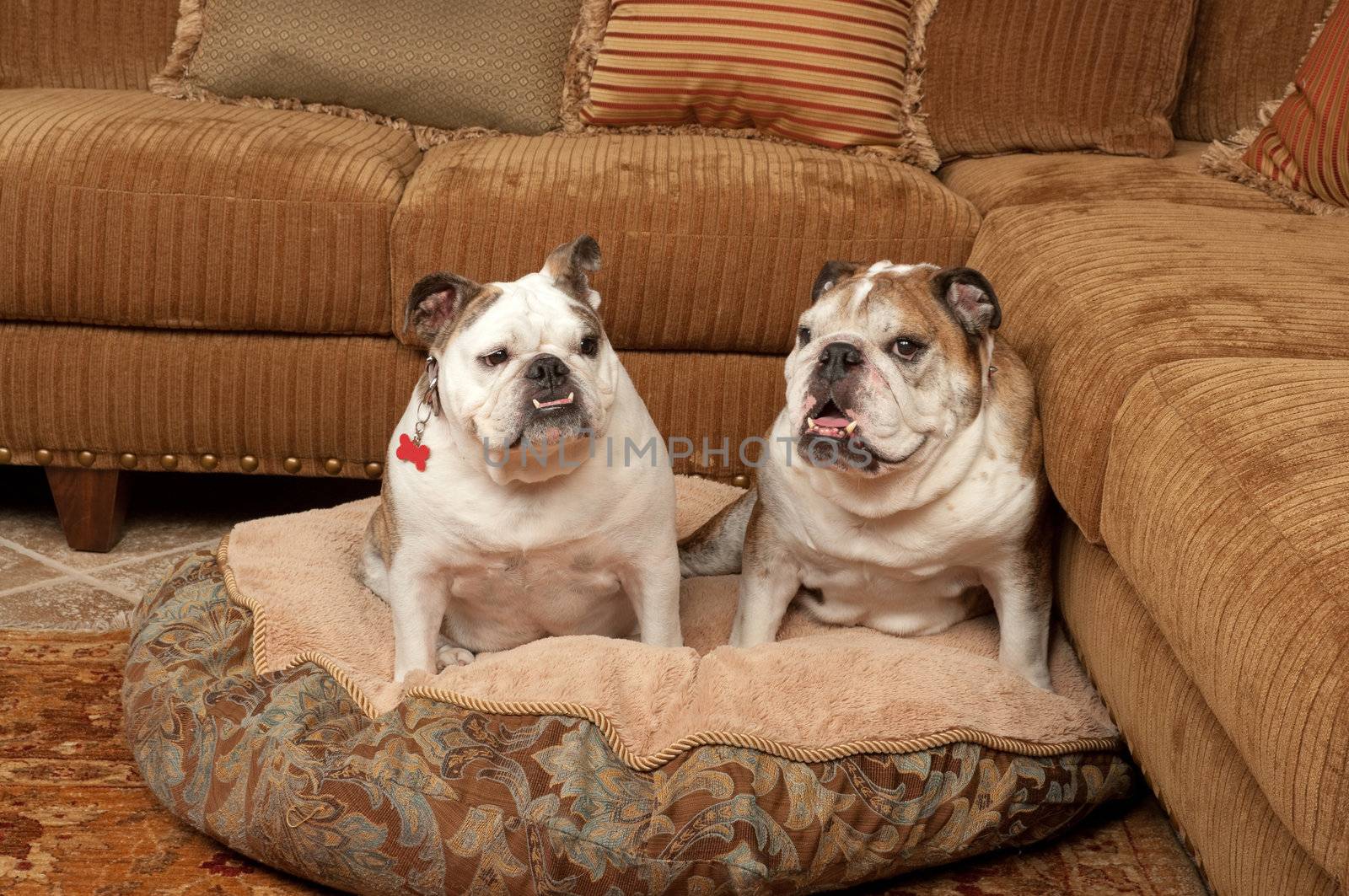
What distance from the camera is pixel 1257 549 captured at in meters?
1.48

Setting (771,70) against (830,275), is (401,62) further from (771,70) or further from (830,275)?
(830,275)

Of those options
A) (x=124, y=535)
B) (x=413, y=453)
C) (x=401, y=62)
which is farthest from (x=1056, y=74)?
(x=124, y=535)

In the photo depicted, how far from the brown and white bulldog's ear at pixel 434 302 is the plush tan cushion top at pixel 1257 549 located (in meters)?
0.97

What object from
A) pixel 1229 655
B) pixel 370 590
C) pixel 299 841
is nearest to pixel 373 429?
pixel 370 590

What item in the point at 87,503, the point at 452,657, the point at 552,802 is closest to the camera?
the point at 552,802

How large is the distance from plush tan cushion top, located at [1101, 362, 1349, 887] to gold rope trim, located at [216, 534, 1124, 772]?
0.36m

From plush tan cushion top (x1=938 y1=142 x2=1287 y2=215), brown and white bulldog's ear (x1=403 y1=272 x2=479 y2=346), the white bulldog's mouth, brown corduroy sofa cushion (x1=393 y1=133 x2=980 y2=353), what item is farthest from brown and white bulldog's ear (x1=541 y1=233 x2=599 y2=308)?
plush tan cushion top (x1=938 y1=142 x2=1287 y2=215)

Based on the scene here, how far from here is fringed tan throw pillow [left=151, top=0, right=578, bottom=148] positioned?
341 cm

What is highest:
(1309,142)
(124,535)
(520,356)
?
(1309,142)

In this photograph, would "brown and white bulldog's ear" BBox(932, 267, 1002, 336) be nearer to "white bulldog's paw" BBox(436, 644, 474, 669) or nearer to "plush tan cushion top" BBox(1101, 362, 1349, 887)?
"plush tan cushion top" BBox(1101, 362, 1349, 887)

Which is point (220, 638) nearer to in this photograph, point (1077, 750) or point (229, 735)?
point (229, 735)

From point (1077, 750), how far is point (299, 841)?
3.66 ft

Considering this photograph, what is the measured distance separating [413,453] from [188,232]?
1.03 meters

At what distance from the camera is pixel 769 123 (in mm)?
3355
